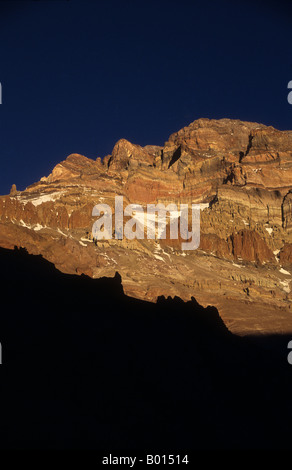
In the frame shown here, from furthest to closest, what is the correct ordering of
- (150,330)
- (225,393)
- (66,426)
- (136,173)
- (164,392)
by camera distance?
(136,173) → (150,330) → (225,393) → (164,392) → (66,426)

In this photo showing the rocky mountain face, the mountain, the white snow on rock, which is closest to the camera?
the mountain

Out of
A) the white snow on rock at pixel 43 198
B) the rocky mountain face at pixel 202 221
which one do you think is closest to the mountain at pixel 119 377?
the rocky mountain face at pixel 202 221

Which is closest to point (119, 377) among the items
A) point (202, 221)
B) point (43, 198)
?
point (43, 198)

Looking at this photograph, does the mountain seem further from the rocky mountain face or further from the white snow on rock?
the white snow on rock

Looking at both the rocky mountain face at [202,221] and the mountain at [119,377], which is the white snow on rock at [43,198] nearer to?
the rocky mountain face at [202,221]

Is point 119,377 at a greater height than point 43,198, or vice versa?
point 43,198

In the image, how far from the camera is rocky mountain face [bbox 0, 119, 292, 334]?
71.8 meters

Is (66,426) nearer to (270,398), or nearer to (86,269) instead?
(270,398)

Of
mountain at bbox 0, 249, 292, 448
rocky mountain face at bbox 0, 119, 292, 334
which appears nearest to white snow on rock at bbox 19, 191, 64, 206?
rocky mountain face at bbox 0, 119, 292, 334

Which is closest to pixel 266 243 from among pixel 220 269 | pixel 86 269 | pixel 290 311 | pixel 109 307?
pixel 220 269

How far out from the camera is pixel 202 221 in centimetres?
12262

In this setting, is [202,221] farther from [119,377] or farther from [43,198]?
Result: [119,377]

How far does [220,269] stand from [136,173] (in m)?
63.5

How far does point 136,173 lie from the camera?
484ft
